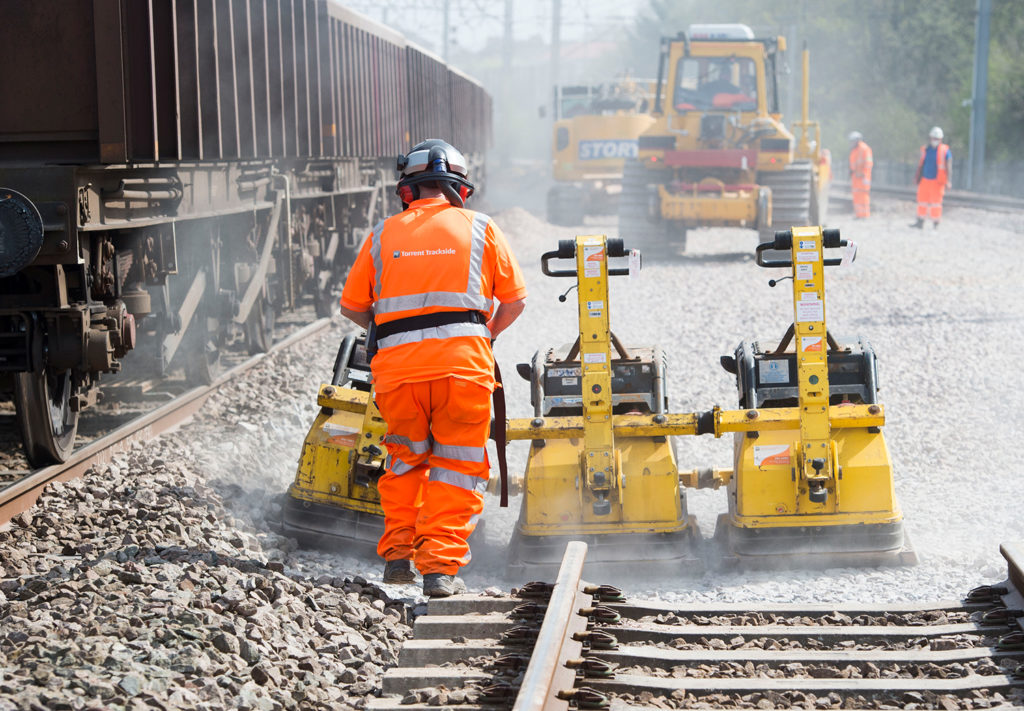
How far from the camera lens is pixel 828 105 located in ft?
209

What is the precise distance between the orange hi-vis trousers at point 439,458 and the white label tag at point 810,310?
169 centimetres

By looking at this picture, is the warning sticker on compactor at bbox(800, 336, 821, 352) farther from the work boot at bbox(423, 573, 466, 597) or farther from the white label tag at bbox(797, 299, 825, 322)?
the work boot at bbox(423, 573, 466, 597)

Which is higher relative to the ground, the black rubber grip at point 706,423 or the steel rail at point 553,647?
the black rubber grip at point 706,423

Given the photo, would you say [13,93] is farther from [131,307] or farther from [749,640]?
[749,640]

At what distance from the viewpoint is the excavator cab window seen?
20.6 metres

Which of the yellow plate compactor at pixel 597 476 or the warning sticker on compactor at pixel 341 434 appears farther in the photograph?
the warning sticker on compactor at pixel 341 434

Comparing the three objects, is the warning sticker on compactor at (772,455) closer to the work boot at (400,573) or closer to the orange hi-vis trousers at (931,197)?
the work boot at (400,573)

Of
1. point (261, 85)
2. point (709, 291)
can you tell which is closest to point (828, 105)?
point (709, 291)

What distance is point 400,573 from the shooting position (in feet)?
17.2

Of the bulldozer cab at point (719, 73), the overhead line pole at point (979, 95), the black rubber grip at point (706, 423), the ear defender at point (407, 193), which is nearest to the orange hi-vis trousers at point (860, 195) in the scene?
the bulldozer cab at point (719, 73)

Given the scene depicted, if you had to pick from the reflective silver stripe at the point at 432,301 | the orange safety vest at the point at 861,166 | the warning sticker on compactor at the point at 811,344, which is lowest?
the warning sticker on compactor at the point at 811,344

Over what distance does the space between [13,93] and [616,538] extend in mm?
4537

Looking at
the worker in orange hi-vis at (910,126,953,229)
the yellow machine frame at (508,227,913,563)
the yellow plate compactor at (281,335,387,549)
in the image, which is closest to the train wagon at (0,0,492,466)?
the yellow plate compactor at (281,335,387,549)

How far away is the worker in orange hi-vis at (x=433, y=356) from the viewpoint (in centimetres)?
512
